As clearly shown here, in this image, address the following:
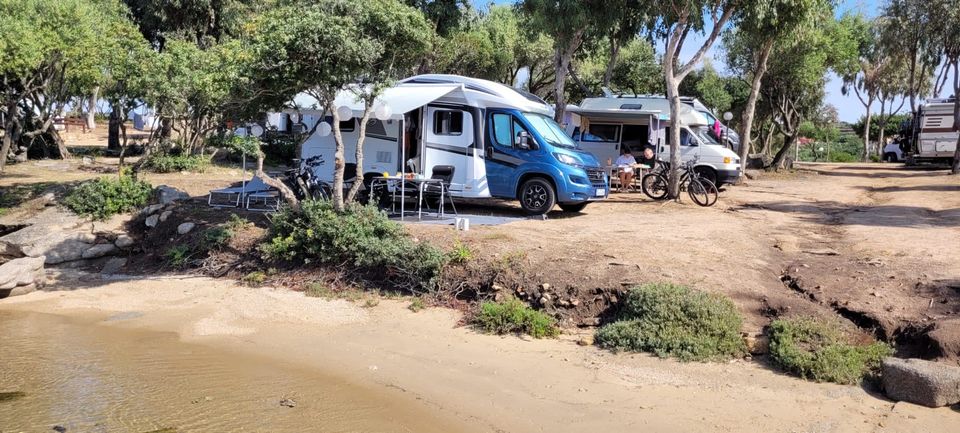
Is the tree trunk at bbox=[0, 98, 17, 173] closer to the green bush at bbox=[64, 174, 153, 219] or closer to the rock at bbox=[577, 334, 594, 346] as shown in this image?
the green bush at bbox=[64, 174, 153, 219]

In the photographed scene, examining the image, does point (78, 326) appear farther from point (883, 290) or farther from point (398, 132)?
point (883, 290)

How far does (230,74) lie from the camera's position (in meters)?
10.8

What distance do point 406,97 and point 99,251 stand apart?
5953mm

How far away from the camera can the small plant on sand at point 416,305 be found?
9.30 meters

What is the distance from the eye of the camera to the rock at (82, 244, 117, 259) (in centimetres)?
1282

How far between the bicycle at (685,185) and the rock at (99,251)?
35.1ft

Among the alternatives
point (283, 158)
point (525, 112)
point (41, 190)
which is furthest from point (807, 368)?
point (283, 158)

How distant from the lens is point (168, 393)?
7121 millimetres

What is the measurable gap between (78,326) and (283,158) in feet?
50.1


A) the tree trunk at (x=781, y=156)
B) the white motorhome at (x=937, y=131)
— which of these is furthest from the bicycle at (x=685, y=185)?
the white motorhome at (x=937, y=131)

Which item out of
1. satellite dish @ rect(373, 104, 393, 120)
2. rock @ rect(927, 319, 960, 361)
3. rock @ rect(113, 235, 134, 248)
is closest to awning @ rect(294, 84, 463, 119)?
satellite dish @ rect(373, 104, 393, 120)

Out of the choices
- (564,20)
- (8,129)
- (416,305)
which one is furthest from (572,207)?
(8,129)

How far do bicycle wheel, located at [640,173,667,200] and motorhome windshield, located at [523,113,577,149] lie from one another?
2.88 m

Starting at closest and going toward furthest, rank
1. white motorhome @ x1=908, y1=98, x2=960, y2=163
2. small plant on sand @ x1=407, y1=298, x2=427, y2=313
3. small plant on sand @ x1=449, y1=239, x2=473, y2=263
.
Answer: small plant on sand @ x1=407, y1=298, x2=427, y2=313 → small plant on sand @ x1=449, y1=239, x2=473, y2=263 → white motorhome @ x1=908, y1=98, x2=960, y2=163
